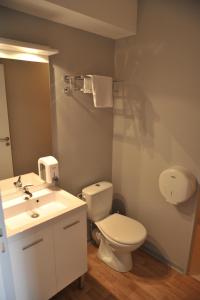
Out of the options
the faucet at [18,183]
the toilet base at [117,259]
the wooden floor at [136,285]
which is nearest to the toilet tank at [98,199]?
the toilet base at [117,259]

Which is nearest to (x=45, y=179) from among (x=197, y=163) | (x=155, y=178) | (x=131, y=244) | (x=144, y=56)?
(x=131, y=244)

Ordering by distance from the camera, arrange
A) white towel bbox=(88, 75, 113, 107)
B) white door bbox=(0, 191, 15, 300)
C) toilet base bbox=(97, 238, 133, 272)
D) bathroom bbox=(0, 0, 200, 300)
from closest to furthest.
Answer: white door bbox=(0, 191, 15, 300), bathroom bbox=(0, 0, 200, 300), white towel bbox=(88, 75, 113, 107), toilet base bbox=(97, 238, 133, 272)

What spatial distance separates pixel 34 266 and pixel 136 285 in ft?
3.35

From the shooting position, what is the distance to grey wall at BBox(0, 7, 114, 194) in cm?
162

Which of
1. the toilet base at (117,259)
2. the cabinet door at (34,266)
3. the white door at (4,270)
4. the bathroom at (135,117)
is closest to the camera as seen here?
the white door at (4,270)

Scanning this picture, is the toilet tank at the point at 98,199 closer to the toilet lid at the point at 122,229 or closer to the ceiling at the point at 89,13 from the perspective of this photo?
the toilet lid at the point at 122,229

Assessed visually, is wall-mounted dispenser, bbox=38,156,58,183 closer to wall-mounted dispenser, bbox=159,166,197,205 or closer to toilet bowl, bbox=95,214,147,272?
toilet bowl, bbox=95,214,147,272

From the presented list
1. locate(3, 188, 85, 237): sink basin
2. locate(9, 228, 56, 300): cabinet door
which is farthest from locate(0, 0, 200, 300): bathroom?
locate(9, 228, 56, 300): cabinet door

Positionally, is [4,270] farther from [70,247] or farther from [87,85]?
[87,85]

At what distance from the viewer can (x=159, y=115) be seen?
6.51ft

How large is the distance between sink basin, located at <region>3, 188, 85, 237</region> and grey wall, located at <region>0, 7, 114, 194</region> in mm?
251

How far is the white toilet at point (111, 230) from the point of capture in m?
1.90

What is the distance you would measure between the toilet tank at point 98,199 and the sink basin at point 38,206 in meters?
0.34

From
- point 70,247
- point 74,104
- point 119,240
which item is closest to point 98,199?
point 119,240
